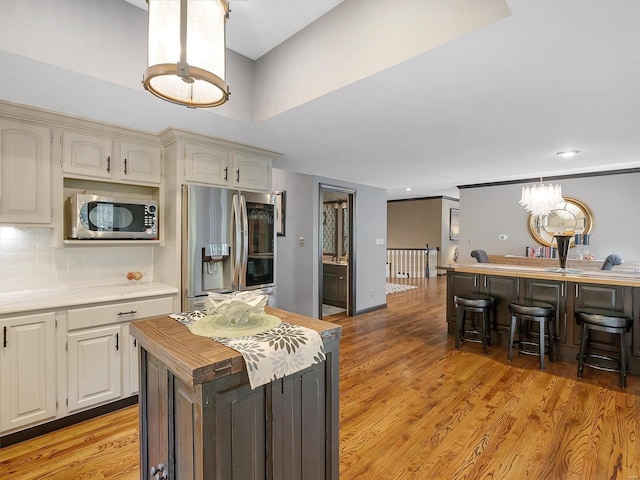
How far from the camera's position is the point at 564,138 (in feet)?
10.4

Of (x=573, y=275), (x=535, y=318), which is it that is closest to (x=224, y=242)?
(x=535, y=318)

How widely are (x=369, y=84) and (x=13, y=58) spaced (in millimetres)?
1870

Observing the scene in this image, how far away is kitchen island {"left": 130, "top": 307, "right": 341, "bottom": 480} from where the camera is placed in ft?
3.26

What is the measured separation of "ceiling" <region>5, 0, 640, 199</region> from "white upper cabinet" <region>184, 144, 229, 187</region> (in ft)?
0.83

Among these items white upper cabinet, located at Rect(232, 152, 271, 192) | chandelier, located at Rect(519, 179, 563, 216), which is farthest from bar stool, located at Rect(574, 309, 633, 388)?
white upper cabinet, located at Rect(232, 152, 271, 192)

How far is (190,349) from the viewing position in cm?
109

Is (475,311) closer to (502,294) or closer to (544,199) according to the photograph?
(502,294)

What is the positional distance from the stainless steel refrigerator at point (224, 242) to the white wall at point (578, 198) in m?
5.36

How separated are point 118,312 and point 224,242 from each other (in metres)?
0.98

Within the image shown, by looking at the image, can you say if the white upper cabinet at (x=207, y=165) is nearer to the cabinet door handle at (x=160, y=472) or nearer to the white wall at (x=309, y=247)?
the white wall at (x=309, y=247)

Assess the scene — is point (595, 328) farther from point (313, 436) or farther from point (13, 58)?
point (13, 58)

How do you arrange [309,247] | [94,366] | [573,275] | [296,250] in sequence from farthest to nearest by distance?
[296,250]
[309,247]
[573,275]
[94,366]

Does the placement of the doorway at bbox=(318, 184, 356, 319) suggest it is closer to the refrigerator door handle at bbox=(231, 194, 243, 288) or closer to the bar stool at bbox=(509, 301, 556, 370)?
the refrigerator door handle at bbox=(231, 194, 243, 288)

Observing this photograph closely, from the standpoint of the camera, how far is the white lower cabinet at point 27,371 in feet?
6.72
